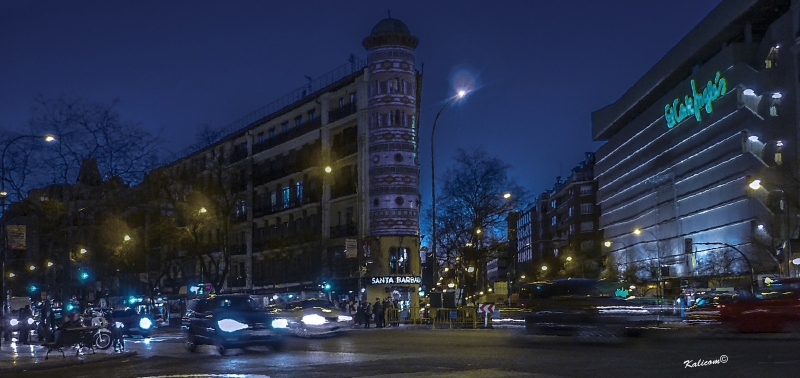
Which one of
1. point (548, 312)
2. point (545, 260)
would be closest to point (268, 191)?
point (548, 312)

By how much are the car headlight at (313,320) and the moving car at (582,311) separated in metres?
9.76

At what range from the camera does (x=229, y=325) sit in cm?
2275

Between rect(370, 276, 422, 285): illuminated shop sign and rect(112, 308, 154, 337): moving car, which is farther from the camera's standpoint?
rect(370, 276, 422, 285): illuminated shop sign

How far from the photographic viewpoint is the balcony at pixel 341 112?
218 ft

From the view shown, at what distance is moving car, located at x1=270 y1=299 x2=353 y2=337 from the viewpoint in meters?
33.1

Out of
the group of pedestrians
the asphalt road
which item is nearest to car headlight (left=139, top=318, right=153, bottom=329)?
the group of pedestrians

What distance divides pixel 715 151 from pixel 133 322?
231 feet

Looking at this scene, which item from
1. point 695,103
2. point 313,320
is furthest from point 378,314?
point 695,103

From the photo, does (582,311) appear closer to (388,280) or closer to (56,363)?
(56,363)

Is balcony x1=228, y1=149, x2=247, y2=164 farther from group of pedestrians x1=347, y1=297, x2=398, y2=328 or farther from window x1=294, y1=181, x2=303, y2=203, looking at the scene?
group of pedestrians x1=347, y1=297, x2=398, y2=328

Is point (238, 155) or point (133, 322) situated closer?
point (133, 322)

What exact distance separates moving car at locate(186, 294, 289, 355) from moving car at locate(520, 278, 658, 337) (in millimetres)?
7737

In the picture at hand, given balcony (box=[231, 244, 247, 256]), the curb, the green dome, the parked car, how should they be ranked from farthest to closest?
1. balcony (box=[231, 244, 247, 256])
2. the green dome
3. the parked car
4. the curb

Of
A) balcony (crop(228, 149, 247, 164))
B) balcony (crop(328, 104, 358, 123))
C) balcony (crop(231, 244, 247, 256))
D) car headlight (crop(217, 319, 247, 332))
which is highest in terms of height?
balcony (crop(328, 104, 358, 123))
